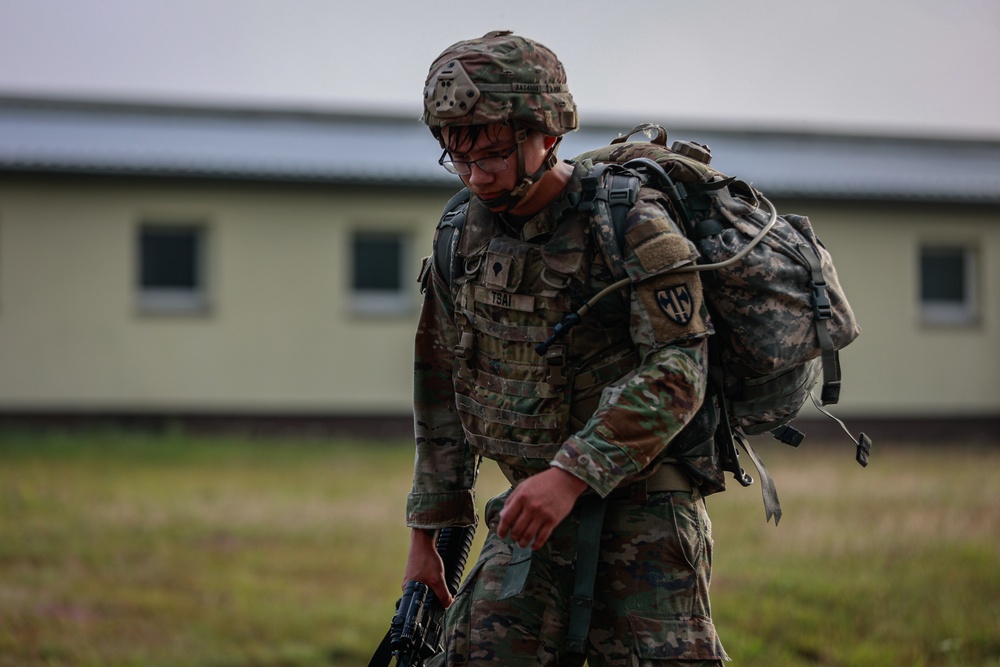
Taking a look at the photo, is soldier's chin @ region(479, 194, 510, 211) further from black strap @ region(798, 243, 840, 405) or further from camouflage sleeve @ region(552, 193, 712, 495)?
black strap @ region(798, 243, 840, 405)

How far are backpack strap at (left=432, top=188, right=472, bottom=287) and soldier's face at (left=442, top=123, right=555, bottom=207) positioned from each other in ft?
0.86

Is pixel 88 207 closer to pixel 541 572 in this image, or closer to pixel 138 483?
pixel 138 483

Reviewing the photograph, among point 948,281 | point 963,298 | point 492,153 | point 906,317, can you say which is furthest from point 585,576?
point 963,298

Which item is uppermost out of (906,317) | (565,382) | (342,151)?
(565,382)

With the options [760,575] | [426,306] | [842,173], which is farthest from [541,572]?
[842,173]

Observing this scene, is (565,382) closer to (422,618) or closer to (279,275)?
(422,618)

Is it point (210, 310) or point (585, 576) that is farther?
point (210, 310)

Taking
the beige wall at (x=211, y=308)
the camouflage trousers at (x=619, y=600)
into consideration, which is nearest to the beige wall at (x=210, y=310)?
the beige wall at (x=211, y=308)

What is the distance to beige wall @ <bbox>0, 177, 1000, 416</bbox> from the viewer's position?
60.2 ft

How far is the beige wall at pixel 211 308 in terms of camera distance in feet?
60.2

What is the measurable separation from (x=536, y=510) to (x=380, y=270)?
1699cm

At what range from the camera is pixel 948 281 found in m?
21.0

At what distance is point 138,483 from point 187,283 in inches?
242

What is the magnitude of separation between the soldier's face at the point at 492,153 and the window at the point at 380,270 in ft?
53.8
